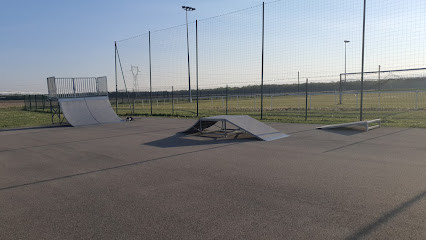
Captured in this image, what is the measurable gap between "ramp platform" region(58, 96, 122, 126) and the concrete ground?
333 inches

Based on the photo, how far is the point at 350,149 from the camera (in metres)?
8.01

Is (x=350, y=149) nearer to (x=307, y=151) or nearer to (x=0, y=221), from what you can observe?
(x=307, y=151)

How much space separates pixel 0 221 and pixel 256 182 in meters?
3.52

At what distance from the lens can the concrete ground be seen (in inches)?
138

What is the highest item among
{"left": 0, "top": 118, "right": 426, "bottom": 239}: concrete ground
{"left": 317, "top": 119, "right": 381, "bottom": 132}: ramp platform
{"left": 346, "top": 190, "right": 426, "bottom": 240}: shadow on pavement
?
{"left": 317, "top": 119, "right": 381, "bottom": 132}: ramp platform

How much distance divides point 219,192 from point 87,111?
15407 mm

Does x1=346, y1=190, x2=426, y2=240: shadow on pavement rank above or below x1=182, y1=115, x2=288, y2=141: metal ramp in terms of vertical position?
below

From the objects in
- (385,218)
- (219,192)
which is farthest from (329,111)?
(385,218)

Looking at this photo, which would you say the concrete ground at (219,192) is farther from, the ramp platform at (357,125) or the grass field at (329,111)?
the grass field at (329,111)

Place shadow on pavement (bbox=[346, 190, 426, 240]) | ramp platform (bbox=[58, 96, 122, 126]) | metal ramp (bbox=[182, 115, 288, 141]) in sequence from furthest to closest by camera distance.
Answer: ramp platform (bbox=[58, 96, 122, 126]) → metal ramp (bbox=[182, 115, 288, 141]) → shadow on pavement (bbox=[346, 190, 426, 240])

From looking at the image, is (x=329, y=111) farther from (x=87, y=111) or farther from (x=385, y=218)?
(x=385, y=218)

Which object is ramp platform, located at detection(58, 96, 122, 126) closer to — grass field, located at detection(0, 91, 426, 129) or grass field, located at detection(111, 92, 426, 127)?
grass field, located at detection(0, 91, 426, 129)

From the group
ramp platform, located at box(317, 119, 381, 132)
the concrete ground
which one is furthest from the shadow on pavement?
ramp platform, located at box(317, 119, 381, 132)

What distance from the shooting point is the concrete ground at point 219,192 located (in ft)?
11.5
